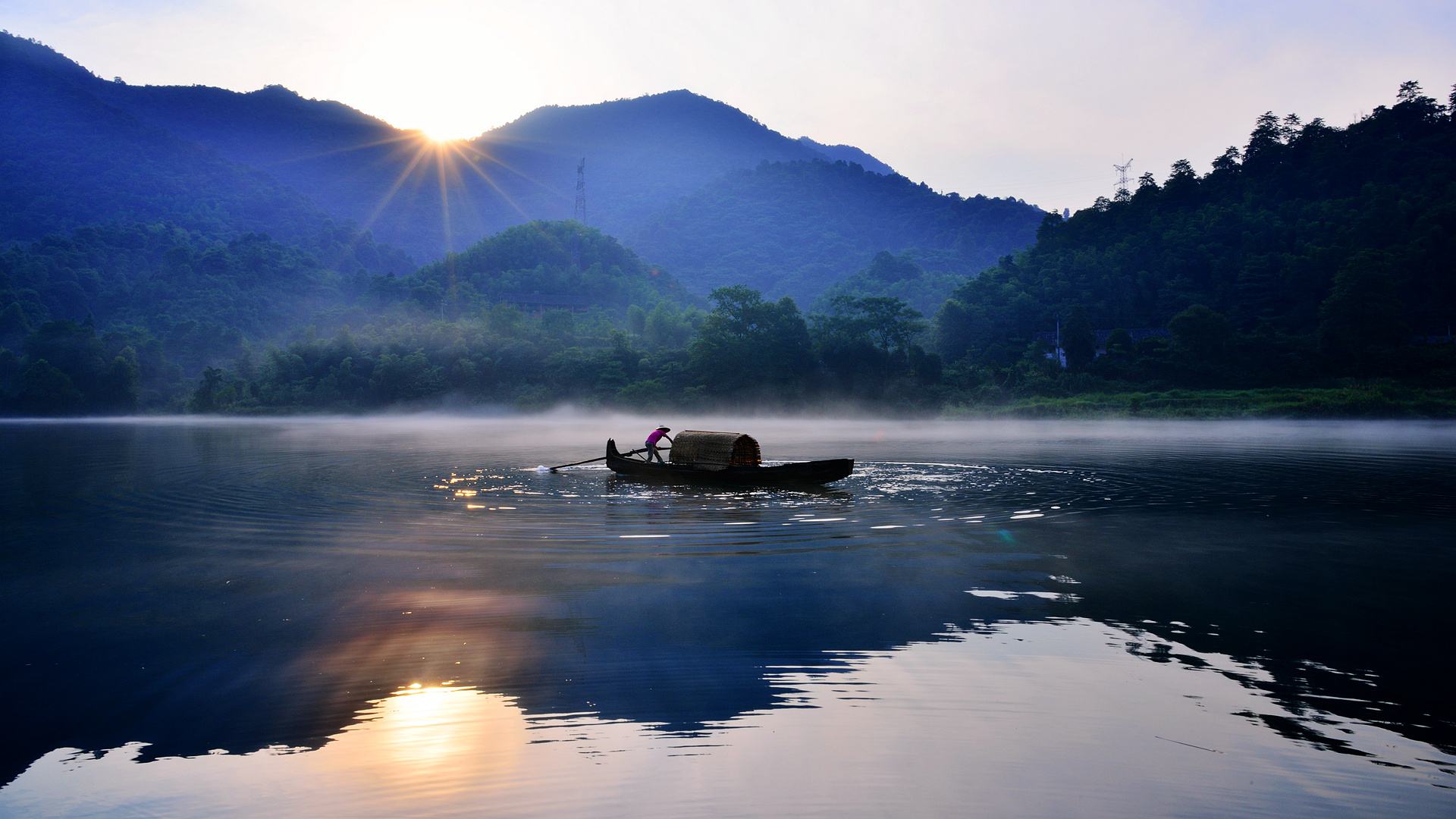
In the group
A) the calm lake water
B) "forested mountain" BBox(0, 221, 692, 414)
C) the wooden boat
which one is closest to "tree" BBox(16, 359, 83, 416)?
"forested mountain" BBox(0, 221, 692, 414)

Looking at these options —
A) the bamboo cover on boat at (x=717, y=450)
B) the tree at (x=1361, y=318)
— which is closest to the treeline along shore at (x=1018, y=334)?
the tree at (x=1361, y=318)

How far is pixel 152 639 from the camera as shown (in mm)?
9180

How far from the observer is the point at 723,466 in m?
22.8

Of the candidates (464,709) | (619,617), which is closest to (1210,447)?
(619,617)

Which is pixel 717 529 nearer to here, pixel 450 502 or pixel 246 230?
pixel 450 502

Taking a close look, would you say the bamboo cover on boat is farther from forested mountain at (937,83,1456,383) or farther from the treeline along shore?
forested mountain at (937,83,1456,383)

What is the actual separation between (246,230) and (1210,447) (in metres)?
196

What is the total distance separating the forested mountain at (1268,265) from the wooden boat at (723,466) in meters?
62.9

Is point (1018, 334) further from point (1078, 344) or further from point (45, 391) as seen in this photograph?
point (45, 391)

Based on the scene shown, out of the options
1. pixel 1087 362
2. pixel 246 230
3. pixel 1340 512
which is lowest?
pixel 1340 512

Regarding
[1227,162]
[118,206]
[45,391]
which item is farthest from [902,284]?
[118,206]

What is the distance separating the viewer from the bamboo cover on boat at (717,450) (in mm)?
22891

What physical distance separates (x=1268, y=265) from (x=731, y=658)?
97.5 metres

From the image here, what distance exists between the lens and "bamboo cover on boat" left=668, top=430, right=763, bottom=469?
22891 mm
